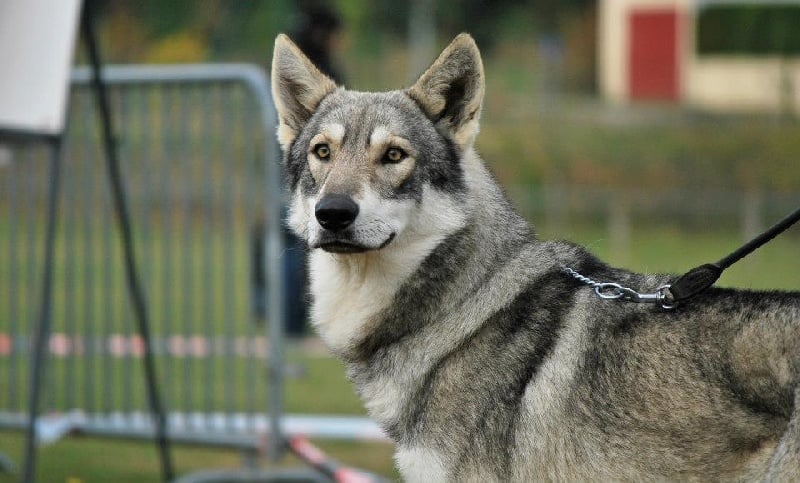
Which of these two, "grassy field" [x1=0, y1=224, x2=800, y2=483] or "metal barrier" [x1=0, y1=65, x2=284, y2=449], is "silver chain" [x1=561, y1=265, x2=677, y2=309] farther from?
"metal barrier" [x1=0, y1=65, x2=284, y2=449]

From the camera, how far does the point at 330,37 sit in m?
10.1

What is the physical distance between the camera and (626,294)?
4152 mm

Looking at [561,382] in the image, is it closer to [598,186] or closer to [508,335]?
[508,335]

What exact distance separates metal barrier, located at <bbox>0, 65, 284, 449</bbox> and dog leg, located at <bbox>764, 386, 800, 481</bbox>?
3.64 meters

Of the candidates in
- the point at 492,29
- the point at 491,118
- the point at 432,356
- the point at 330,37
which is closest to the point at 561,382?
the point at 432,356

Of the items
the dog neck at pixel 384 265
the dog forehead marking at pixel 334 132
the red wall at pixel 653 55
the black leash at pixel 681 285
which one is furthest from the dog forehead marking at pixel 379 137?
the red wall at pixel 653 55

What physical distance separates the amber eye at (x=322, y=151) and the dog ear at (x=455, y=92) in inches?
16.1

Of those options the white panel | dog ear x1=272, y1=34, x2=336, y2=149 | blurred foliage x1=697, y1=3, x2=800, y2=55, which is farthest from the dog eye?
blurred foliage x1=697, y1=3, x2=800, y2=55

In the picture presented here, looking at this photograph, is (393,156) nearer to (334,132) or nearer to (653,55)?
(334,132)

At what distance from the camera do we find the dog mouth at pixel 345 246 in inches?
165

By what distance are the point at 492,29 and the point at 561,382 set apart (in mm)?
35750

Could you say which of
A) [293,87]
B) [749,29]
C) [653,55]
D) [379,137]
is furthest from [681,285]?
[653,55]

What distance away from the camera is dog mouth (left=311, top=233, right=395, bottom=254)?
4191 millimetres

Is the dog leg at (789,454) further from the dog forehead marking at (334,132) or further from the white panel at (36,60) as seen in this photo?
the white panel at (36,60)
